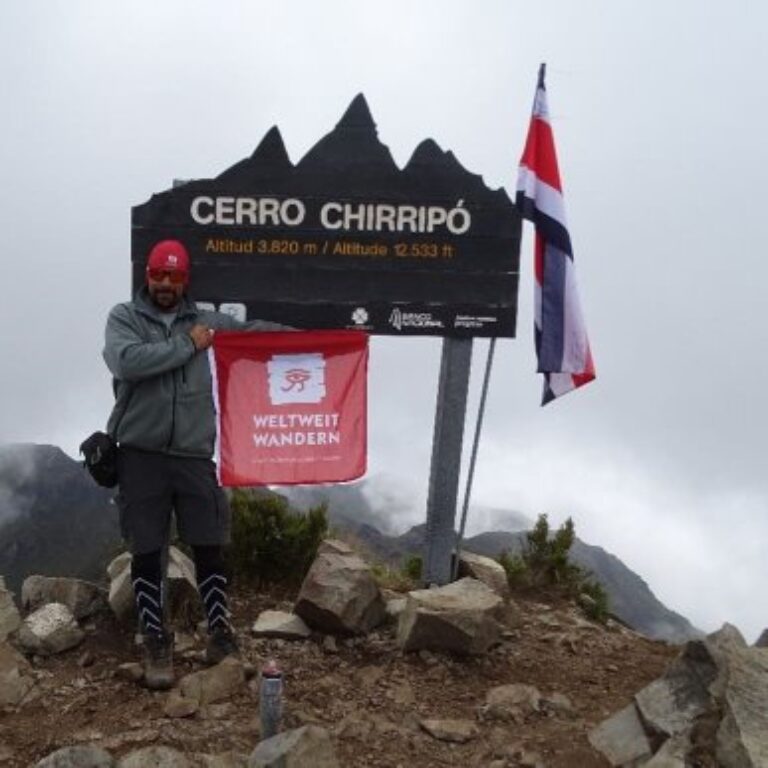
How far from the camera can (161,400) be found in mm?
6117

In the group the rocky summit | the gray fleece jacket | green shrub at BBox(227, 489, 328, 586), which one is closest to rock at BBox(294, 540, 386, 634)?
the rocky summit

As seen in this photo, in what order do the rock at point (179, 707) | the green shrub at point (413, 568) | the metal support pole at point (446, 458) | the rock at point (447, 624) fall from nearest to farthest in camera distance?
the rock at point (179, 707) → the rock at point (447, 624) → the metal support pole at point (446, 458) → the green shrub at point (413, 568)

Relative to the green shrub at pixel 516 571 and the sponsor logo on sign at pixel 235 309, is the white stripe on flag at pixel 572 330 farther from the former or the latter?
the sponsor logo on sign at pixel 235 309

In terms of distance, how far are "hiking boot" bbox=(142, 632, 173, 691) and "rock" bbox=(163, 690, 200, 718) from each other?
0.63 feet

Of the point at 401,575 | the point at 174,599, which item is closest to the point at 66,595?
the point at 174,599

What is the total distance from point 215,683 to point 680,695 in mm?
2823

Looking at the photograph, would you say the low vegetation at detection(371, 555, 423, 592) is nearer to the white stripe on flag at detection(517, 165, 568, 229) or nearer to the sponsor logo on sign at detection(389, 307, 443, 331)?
the sponsor logo on sign at detection(389, 307, 443, 331)

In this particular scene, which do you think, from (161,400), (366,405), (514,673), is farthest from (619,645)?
(161,400)

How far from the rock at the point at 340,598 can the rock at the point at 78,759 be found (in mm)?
2126

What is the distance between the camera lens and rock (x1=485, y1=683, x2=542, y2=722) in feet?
19.8

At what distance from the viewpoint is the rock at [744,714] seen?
4.90 m

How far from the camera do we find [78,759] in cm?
518

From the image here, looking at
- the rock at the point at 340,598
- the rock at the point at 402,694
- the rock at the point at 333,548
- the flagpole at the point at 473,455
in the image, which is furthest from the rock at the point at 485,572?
the rock at the point at 402,694

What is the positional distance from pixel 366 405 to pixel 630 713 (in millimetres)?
2875
